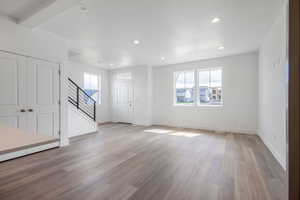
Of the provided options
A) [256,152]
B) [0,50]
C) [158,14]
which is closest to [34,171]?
[0,50]

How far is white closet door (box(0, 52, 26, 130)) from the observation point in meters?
2.86

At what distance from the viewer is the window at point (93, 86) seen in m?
6.76

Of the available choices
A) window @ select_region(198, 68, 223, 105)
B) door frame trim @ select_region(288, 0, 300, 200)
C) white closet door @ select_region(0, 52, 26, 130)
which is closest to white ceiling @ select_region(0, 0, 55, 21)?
white closet door @ select_region(0, 52, 26, 130)

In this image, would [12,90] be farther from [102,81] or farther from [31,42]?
[102,81]

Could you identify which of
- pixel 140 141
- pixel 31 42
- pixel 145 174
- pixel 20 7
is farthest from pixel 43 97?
pixel 145 174

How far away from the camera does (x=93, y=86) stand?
7.11 meters

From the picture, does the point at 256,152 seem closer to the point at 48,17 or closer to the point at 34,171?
the point at 34,171

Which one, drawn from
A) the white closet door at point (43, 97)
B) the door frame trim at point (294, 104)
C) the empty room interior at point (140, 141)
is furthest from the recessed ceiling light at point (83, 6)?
the door frame trim at point (294, 104)

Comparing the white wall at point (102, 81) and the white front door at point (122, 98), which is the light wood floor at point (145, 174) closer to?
the white wall at point (102, 81)

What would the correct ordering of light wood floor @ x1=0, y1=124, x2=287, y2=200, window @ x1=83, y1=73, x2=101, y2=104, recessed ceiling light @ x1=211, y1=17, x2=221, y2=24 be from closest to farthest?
light wood floor @ x1=0, y1=124, x2=287, y2=200 → recessed ceiling light @ x1=211, y1=17, x2=221, y2=24 → window @ x1=83, y1=73, x2=101, y2=104

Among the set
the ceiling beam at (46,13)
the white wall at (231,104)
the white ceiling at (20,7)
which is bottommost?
the white wall at (231,104)

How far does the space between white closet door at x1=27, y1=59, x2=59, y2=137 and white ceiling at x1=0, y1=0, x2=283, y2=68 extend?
90cm

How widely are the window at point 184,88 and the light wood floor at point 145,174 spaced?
2854mm

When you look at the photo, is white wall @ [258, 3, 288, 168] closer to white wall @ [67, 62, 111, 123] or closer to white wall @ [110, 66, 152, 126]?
white wall @ [110, 66, 152, 126]
